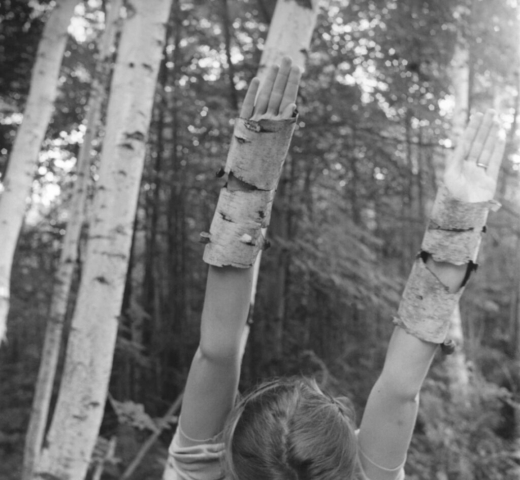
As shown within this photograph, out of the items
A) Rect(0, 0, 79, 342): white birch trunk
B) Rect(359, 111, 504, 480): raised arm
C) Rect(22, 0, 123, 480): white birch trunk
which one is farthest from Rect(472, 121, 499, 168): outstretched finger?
Rect(0, 0, 79, 342): white birch trunk

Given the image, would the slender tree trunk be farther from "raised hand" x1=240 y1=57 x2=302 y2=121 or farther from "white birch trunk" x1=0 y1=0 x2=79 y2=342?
"raised hand" x1=240 y1=57 x2=302 y2=121

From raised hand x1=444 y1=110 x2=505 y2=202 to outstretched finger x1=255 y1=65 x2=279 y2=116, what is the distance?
0.41m

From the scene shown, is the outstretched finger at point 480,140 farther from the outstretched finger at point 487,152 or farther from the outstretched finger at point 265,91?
the outstretched finger at point 265,91

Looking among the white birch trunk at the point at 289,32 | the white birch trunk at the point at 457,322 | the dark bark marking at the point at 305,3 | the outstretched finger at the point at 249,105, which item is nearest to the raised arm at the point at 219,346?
the outstretched finger at the point at 249,105

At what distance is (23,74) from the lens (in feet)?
18.8

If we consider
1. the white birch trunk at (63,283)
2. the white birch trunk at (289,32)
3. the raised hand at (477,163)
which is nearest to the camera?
the raised hand at (477,163)

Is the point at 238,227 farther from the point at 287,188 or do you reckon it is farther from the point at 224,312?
the point at 287,188

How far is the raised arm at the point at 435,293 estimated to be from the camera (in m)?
1.04

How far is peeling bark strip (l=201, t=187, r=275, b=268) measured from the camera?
98 cm

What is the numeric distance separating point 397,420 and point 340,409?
12 cm

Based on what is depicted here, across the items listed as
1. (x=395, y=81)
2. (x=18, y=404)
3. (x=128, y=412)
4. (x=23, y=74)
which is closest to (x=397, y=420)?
(x=128, y=412)

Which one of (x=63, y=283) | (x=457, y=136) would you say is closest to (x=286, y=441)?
(x=63, y=283)

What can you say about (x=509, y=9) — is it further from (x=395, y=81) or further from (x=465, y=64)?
(x=395, y=81)

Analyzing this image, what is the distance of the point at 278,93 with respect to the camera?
926mm
